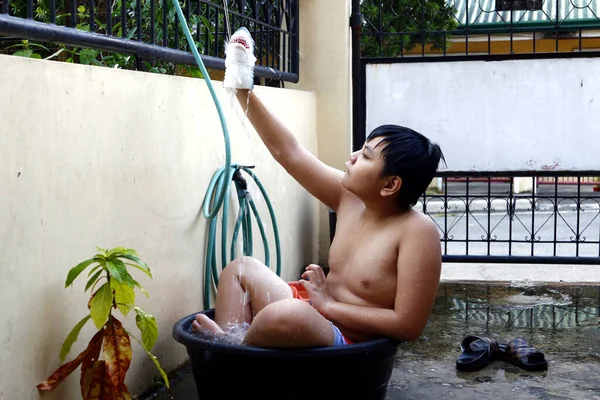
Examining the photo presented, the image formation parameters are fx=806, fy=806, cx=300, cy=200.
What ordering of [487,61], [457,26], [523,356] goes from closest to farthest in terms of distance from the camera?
[523,356] → [487,61] → [457,26]

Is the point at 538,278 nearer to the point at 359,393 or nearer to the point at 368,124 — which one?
the point at 368,124

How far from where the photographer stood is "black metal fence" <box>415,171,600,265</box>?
607 centimetres

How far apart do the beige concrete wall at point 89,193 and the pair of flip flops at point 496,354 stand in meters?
1.36

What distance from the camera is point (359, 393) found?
2.74m

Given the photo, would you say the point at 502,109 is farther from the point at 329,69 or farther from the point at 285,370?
the point at 285,370

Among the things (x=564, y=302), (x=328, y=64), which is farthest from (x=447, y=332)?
(x=328, y=64)

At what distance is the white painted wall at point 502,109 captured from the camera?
595 cm

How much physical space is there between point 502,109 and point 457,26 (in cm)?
251

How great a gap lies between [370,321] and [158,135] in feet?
4.16

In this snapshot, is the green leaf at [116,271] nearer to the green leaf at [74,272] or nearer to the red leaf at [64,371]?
the green leaf at [74,272]

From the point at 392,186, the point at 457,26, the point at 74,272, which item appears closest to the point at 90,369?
the point at 74,272

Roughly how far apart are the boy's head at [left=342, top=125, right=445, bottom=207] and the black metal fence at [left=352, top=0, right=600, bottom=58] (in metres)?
2.84

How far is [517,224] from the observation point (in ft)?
37.6

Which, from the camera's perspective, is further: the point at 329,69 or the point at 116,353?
the point at 329,69
